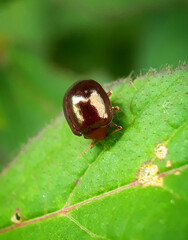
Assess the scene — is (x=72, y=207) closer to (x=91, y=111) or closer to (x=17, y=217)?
(x=17, y=217)

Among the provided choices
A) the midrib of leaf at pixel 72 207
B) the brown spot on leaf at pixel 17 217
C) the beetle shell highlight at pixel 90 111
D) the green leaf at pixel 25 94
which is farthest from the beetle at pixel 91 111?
the green leaf at pixel 25 94

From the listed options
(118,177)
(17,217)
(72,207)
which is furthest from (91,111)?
(17,217)

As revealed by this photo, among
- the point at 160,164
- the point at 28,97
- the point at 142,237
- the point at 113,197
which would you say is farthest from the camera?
the point at 28,97

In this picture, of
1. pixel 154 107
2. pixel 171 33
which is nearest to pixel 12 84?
pixel 171 33

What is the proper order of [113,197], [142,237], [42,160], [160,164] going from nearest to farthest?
[142,237] < [160,164] < [113,197] < [42,160]

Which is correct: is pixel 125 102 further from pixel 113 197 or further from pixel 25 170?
pixel 25 170

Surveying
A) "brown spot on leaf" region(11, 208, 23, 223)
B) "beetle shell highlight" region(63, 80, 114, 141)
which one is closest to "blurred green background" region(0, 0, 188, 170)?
"brown spot on leaf" region(11, 208, 23, 223)
